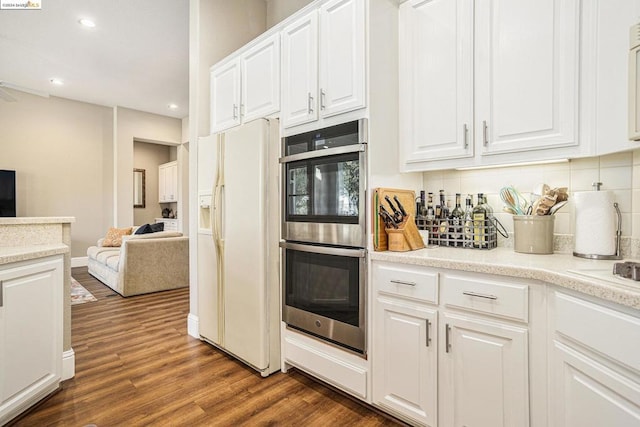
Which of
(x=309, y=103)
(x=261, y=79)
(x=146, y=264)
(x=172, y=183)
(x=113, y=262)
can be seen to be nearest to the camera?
(x=309, y=103)

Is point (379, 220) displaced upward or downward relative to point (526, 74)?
downward

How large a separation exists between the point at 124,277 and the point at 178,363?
2.38 meters

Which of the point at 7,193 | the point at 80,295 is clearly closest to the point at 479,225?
the point at 80,295

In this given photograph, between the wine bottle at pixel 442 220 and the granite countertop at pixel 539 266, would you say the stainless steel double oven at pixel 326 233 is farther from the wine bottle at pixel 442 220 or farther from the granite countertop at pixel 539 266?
the wine bottle at pixel 442 220

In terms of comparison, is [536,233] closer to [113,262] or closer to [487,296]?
[487,296]

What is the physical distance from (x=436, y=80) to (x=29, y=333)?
274 cm

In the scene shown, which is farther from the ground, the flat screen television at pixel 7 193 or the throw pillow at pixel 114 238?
the flat screen television at pixel 7 193

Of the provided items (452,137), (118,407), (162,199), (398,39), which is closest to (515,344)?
(452,137)

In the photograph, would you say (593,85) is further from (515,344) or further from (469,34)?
(515,344)

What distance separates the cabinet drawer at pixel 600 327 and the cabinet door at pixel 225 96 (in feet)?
8.13

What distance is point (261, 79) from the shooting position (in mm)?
2529

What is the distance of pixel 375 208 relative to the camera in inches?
72.9

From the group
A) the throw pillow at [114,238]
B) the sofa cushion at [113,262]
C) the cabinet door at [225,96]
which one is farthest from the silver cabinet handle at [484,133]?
the throw pillow at [114,238]

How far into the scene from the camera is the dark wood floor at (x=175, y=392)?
72.5 inches
